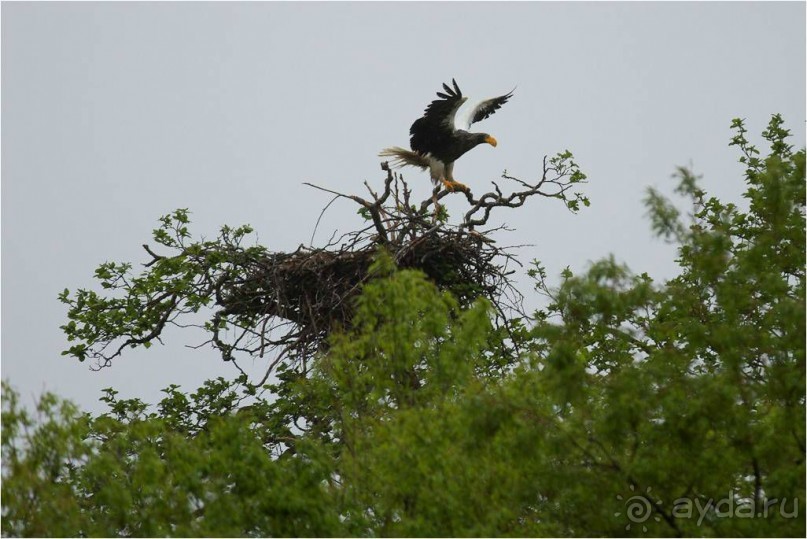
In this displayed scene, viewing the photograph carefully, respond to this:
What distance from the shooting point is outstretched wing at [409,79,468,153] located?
12.9 m

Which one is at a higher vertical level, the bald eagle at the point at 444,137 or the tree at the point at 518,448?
the bald eagle at the point at 444,137

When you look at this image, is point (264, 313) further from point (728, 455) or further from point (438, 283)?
point (728, 455)

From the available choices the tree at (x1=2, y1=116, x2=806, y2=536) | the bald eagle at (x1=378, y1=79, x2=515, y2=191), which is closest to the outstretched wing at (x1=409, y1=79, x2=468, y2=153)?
the bald eagle at (x1=378, y1=79, x2=515, y2=191)

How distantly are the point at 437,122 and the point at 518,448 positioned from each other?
21.2 ft

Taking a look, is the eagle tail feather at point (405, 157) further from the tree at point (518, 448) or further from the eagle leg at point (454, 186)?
the tree at point (518, 448)

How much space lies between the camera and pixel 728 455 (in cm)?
728

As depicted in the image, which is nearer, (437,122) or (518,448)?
(518,448)

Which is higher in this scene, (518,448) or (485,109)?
(485,109)

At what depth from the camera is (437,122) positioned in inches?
522

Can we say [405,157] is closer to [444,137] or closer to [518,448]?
[444,137]

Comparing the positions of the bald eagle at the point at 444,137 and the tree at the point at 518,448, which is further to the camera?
the bald eagle at the point at 444,137

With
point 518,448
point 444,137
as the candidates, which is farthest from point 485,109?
point 518,448

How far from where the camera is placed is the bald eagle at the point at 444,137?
13.1 meters

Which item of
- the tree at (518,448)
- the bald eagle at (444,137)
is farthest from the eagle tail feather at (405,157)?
the tree at (518,448)
